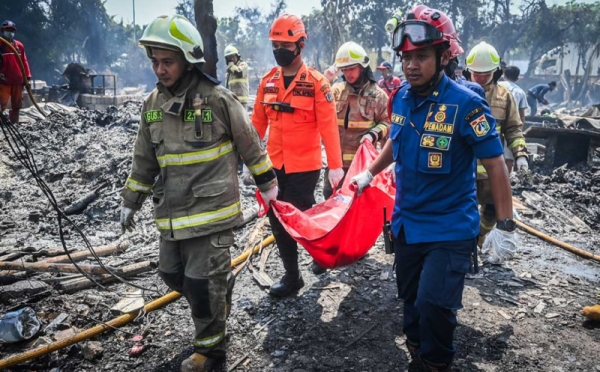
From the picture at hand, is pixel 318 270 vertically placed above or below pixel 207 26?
below

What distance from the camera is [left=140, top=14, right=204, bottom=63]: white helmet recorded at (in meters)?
2.43

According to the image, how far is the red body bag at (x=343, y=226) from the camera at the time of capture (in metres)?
3.13

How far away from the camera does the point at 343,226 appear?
123 inches

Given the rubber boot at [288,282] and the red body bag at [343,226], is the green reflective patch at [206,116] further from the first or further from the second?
the rubber boot at [288,282]

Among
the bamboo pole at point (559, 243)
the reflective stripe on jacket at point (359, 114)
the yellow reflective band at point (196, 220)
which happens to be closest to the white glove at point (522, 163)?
the bamboo pole at point (559, 243)

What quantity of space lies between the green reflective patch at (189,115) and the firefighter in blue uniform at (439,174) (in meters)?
1.22

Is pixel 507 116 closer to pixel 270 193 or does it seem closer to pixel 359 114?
pixel 359 114

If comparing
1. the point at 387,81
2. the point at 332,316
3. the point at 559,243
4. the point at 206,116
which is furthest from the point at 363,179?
the point at 387,81

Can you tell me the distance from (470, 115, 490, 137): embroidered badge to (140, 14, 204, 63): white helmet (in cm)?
162

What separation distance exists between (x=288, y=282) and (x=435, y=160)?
2.00 metres

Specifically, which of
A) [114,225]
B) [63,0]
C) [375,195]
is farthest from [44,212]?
[63,0]

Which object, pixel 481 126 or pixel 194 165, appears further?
pixel 194 165

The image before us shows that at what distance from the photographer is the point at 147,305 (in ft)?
11.1

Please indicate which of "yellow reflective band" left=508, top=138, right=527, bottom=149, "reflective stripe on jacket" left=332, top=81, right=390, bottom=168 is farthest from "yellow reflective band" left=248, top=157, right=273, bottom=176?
"yellow reflective band" left=508, top=138, right=527, bottom=149
